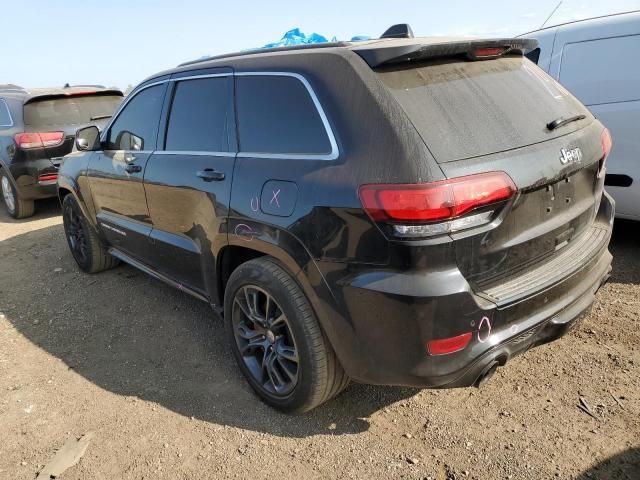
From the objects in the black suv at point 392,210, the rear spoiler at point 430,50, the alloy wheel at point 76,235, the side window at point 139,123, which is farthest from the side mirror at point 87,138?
the rear spoiler at point 430,50

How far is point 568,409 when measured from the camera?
8.57ft

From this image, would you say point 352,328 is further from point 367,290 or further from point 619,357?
point 619,357

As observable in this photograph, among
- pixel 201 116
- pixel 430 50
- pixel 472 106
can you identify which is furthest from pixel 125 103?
pixel 472 106

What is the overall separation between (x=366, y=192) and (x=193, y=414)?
1.65m

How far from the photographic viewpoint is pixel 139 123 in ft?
12.6

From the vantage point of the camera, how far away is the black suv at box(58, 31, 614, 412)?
2051mm

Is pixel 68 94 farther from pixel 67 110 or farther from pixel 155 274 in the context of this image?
pixel 155 274

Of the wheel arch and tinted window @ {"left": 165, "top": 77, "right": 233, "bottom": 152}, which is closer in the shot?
the wheel arch

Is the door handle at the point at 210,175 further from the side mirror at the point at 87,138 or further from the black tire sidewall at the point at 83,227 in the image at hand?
the black tire sidewall at the point at 83,227

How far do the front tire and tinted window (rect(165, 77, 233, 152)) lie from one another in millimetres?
799

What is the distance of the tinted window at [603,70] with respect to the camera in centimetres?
398

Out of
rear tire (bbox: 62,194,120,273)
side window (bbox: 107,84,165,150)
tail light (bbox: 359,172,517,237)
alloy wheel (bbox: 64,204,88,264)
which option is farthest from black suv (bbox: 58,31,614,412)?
alloy wheel (bbox: 64,204,88,264)

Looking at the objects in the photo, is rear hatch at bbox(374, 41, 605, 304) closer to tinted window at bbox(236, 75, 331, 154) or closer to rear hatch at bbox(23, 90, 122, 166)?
tinted window at bbox(236, 75, 331, 154)

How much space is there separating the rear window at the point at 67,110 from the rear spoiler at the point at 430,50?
617 cm
